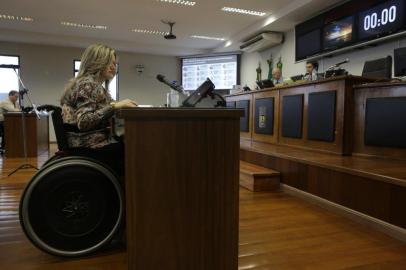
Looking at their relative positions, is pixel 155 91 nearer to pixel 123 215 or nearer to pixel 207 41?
pixel 207 41

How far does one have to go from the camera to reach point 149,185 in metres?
1.10

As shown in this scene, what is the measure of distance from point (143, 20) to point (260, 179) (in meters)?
4.68

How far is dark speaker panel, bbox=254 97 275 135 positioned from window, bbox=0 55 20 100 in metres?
6.42

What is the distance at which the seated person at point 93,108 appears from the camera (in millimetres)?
1566

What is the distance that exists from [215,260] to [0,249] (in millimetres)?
1290

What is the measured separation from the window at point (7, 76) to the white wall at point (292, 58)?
591 cm

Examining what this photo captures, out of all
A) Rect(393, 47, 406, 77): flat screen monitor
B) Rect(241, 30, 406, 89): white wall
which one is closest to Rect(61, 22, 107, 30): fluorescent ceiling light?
Rect(241, 30, 406, 89): white wall

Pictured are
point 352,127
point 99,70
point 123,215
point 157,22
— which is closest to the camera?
point 123,215

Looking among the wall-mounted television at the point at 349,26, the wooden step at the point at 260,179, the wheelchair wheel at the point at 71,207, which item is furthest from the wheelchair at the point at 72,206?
the wall-mounted television at the point at 349,26

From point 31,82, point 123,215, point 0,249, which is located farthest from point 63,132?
point 31,82

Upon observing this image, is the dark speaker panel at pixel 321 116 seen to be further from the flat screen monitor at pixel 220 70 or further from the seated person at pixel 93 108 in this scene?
the flat screen monitor at pixel 220 70

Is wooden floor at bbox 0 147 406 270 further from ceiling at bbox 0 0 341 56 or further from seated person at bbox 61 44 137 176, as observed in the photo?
ceiling at bbox 0 0 341 56

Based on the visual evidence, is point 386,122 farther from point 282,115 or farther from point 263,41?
point 263,41

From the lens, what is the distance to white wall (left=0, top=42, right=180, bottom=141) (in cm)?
806
